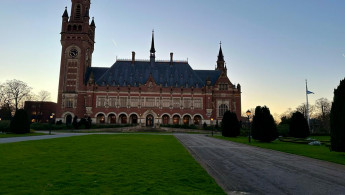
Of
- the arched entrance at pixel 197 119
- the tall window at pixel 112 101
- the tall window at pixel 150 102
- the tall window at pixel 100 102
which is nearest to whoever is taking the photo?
the tall window at pixel 100 102

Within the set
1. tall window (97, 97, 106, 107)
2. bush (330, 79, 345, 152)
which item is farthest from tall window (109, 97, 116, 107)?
bush (330, 79, 345, 152)

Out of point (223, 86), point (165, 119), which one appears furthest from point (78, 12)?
point (223, 86)

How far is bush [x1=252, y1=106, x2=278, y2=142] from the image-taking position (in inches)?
1069

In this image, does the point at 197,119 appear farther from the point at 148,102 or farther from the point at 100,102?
the point at 100,102

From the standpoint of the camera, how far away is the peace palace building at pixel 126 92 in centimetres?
6551

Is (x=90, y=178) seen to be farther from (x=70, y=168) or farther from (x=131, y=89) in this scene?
(x=131, y=89)

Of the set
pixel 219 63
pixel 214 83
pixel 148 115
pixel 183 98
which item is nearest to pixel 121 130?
pixel 148 115

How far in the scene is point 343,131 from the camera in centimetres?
1574

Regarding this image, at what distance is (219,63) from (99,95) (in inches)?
1682

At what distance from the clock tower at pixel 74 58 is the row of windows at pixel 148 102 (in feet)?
21.5

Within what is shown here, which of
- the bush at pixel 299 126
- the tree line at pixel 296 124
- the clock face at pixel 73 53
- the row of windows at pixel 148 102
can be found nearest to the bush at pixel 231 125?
the tree line at pixel 296 124

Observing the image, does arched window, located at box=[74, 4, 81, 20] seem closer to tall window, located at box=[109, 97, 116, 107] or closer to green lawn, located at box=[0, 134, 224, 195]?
tall window, located at box=[109, 97, 116, 107]

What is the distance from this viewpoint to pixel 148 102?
220ft

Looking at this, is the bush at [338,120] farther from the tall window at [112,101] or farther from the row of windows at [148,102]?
the tall window at [112,101]
